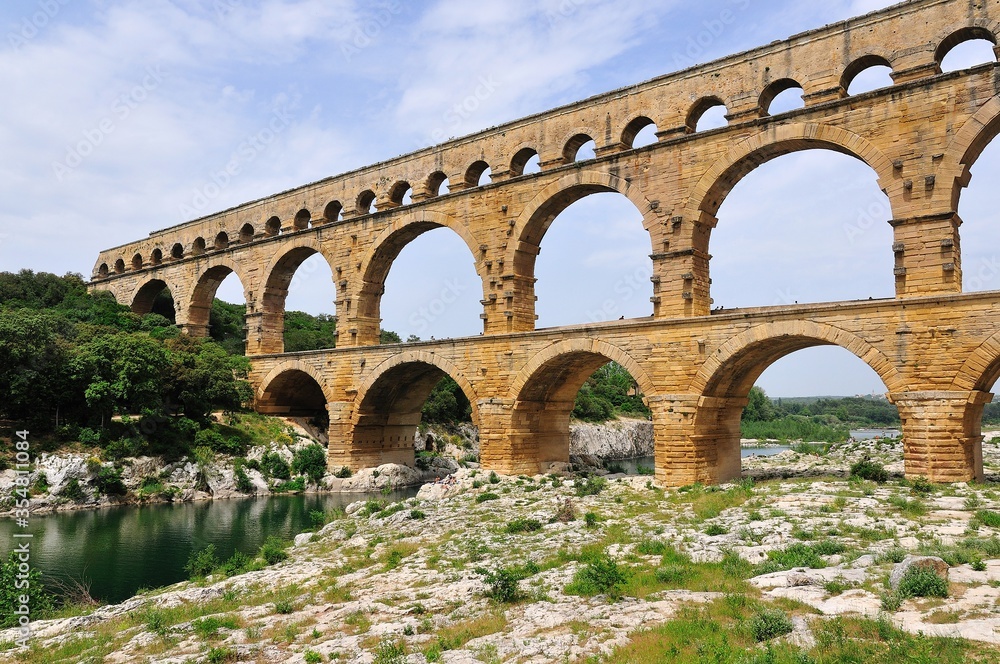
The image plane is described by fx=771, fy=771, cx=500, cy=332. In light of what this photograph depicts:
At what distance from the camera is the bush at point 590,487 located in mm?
Result: 18014

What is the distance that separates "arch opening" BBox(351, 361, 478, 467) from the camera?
26727mm

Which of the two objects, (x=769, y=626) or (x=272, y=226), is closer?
(x=769, y=626)

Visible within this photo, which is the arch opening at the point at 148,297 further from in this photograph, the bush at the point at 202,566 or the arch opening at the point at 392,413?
the bush at the point at 202,566

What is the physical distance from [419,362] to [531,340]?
5.43 m

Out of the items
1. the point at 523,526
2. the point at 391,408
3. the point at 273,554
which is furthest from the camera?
the point at 391,408

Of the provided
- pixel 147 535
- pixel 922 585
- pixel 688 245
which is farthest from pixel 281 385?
pixel 922 585

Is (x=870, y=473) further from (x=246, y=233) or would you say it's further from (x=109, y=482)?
(x=246, y=233)

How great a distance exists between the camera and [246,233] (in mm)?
33500

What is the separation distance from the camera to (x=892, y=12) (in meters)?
17.4

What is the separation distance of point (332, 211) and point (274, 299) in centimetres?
478

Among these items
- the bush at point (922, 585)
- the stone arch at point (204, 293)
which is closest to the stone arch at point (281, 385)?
the stone arch at point (204, 293)

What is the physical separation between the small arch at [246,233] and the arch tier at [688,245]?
4910mm

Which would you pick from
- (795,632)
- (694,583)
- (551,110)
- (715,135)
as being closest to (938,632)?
(795,632)

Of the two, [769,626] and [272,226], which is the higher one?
[272,226]
